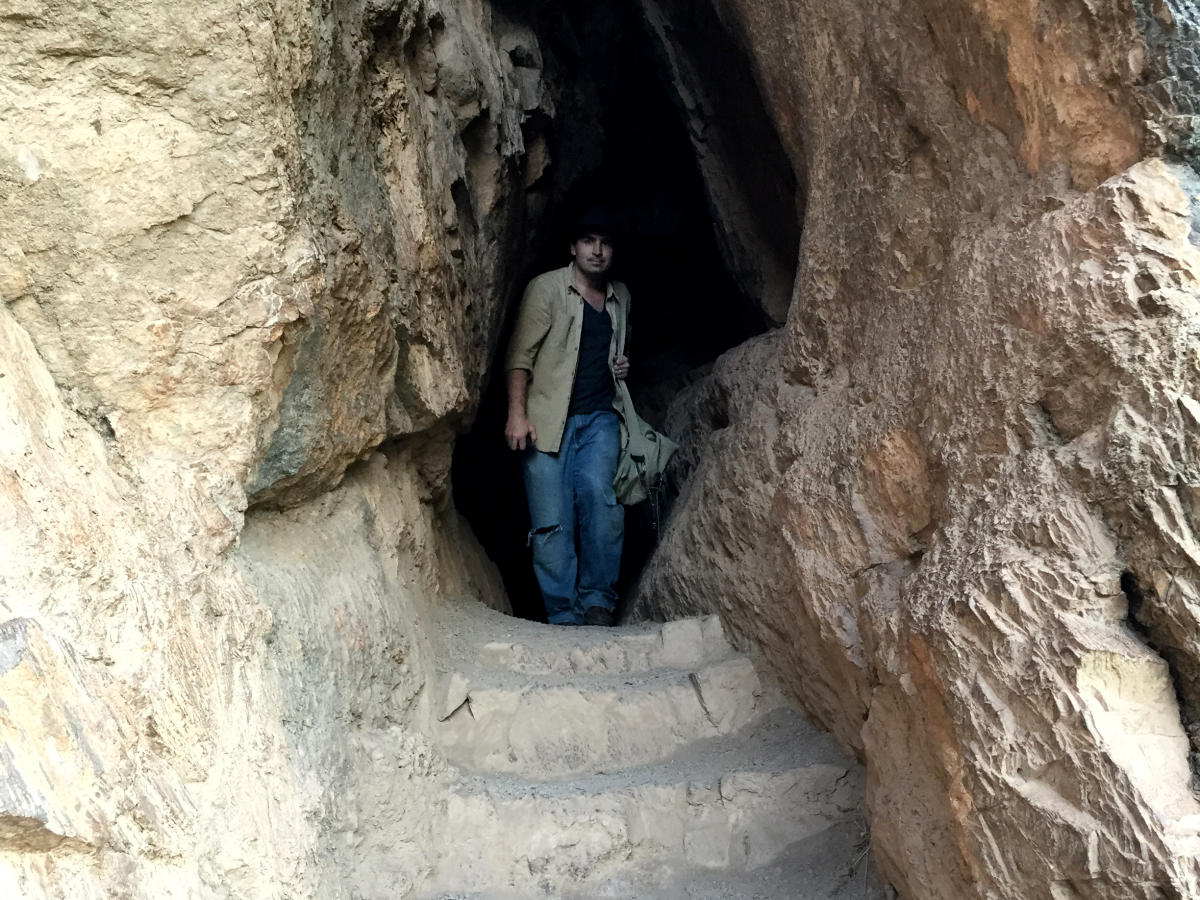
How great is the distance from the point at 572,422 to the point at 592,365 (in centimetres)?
27

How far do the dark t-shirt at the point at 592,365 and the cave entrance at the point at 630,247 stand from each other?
0.51 meters

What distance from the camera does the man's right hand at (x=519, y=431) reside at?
4.21 meters

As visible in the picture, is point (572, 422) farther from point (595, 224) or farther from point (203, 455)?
point (203, 455)

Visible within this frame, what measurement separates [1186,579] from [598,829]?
1.54 m

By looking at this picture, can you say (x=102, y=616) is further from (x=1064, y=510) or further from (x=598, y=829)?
(x=1064, y=510)

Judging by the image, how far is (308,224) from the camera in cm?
233

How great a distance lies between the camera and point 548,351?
4.29 metres

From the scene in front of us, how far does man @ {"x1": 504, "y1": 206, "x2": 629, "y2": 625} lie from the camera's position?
14.0ft

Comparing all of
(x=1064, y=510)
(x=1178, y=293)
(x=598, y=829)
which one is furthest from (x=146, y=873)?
(x=1178, y=293)

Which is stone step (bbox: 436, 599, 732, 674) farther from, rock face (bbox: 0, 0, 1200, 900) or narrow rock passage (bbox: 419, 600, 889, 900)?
rock face (bbox: 0, 0, 1200, 900)

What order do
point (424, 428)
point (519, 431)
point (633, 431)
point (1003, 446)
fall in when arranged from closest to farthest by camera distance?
point (1003, 446)
point (424, 428)
point (519, 431)
point (633, 431)

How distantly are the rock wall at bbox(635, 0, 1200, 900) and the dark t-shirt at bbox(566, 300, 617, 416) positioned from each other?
145 centimetres

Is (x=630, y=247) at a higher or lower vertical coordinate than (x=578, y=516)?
higher

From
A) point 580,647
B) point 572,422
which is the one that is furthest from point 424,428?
point 572,422
